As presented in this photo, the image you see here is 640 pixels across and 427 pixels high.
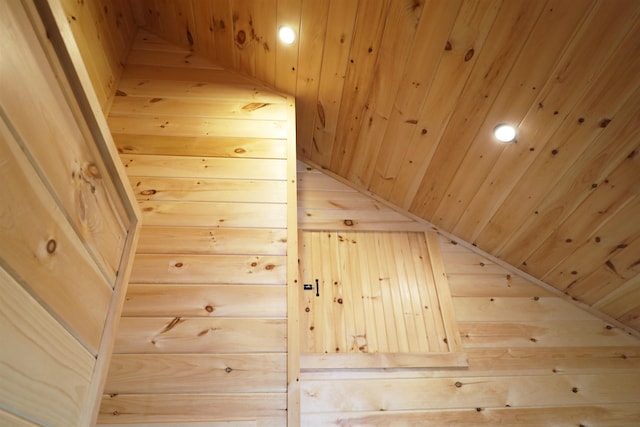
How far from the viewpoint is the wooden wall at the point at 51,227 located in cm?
49

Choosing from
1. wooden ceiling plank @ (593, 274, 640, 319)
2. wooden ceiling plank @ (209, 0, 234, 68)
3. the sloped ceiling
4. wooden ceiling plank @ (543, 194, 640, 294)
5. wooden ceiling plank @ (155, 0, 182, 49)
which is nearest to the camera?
the sloped ceiling

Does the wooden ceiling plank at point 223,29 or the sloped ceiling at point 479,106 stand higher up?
the wooden ceiling plank at point 223,29

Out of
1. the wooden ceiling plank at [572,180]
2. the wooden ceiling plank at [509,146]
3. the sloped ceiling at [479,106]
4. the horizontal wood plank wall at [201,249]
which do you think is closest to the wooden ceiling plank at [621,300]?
the sloped ceiling at [479,106]

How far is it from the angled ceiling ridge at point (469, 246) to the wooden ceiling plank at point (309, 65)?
0.76 ft

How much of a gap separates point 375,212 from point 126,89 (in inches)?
63.6

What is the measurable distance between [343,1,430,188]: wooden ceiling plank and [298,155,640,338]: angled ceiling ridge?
3.5 inches

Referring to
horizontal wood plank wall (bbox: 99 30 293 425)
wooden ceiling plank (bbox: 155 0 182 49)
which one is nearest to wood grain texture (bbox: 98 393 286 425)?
horizontal wood plank wall (bbox: 99 30 293 425)

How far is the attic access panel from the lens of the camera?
6.10ft

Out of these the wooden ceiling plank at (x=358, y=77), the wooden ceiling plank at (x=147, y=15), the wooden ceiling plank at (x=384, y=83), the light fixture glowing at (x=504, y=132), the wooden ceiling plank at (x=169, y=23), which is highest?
the wooden ceiling plank at (x=147, y=15)

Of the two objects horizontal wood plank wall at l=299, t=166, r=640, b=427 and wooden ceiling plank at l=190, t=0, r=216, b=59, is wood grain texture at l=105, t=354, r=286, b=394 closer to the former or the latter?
horizontal wood plank wall at l=299, t=166, r=640, b=427

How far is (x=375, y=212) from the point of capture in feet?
7.79

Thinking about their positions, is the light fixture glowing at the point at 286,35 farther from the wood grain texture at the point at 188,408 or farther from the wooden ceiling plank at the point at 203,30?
the wood grain texture at the point at 188,408

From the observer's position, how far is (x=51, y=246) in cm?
58

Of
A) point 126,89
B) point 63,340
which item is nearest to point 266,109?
point 126,89
